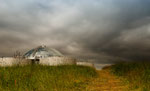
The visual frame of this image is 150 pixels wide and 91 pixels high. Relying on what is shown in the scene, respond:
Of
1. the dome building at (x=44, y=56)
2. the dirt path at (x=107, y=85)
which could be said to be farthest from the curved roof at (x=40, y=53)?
the dirt path at (x=107, y=85)

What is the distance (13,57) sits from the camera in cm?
1711

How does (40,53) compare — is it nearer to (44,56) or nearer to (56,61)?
(44,56)

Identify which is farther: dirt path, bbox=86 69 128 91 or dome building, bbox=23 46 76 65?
dome building, bbox=23 46 76 65

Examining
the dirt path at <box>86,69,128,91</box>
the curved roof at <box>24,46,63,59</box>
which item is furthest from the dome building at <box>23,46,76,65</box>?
the dirt path at <box>86,69,128,91</box>

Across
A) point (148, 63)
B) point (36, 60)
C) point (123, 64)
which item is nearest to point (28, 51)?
point (36, 60)

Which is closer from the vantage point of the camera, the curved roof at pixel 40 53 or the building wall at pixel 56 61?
the building wall at pixel 56 61

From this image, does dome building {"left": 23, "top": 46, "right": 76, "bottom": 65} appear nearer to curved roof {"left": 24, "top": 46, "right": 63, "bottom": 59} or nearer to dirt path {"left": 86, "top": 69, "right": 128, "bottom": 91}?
curved roof {"left": 24, "top": 46, "right": 63, "bottom": 59}

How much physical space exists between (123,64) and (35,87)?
9.64m

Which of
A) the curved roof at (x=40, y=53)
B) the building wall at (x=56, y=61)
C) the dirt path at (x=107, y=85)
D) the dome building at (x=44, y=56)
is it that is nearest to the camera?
the dirt path at (x=107, y=85)

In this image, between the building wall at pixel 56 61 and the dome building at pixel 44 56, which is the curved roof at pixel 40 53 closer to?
the dome building at pixel 44 56

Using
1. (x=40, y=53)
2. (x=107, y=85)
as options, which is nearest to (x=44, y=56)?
(x=40, y=53)

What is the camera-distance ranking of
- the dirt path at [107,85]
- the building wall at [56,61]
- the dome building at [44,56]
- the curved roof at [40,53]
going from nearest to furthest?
the dirt path at [107,85] → the building wall at [56,61] → the dome building at [44,56] → the curved roof at [40,53]

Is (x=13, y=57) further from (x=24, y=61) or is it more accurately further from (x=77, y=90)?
(x=77, y=90)

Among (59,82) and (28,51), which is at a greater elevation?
(28,51)
